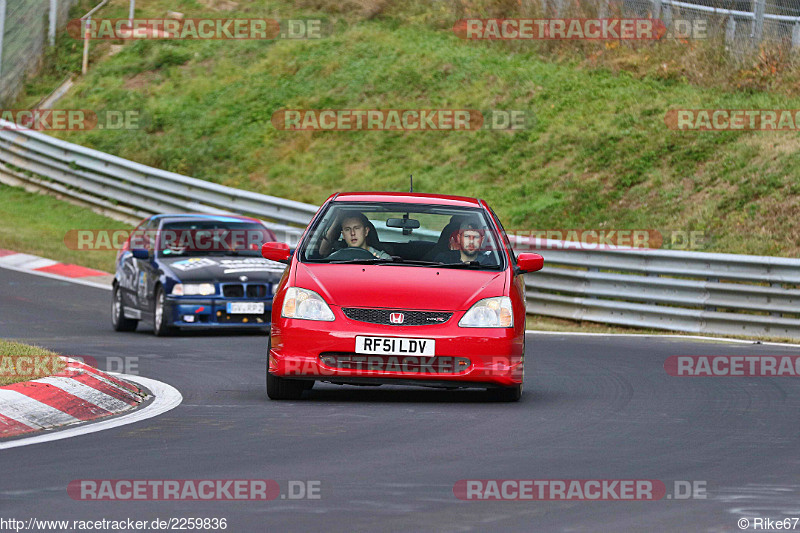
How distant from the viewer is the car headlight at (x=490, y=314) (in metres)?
10.1

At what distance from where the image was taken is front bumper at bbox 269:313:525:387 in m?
9.91

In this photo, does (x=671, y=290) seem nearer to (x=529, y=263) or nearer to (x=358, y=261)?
(x=529, y=263)

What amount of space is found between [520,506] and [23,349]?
5.99m

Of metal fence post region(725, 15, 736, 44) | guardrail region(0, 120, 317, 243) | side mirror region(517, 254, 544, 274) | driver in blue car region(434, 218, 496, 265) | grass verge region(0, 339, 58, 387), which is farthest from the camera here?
metal fence post region(725, 15, 736, 44)

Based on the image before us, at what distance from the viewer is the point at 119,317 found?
17.5 m

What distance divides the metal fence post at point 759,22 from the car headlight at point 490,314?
17474mm

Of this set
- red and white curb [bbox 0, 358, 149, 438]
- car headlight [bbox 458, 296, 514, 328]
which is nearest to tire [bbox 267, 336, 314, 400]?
red and white curb [bbox 0, 358, 149, 438]

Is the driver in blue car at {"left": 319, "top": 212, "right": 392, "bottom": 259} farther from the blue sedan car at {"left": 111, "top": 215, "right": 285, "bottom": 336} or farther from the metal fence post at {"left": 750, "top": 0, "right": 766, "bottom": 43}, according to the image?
the metal fence post at {"left": 750, "top": 0, "right": 766, "bottom": 43}

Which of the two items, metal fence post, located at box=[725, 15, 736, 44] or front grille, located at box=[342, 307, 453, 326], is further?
metal fence post, located at box=[725, 15, 736, 44]

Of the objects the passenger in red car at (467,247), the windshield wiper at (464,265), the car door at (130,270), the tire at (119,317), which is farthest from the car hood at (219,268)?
the windshield wiper at (464,265)

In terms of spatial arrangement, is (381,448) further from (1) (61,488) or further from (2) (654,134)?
(2) (654,134)

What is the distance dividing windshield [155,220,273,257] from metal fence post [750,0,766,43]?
12137 millimetres

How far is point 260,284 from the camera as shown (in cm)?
1683

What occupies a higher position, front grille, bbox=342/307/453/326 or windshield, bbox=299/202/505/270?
windshield, bbox=299/202/505/270
